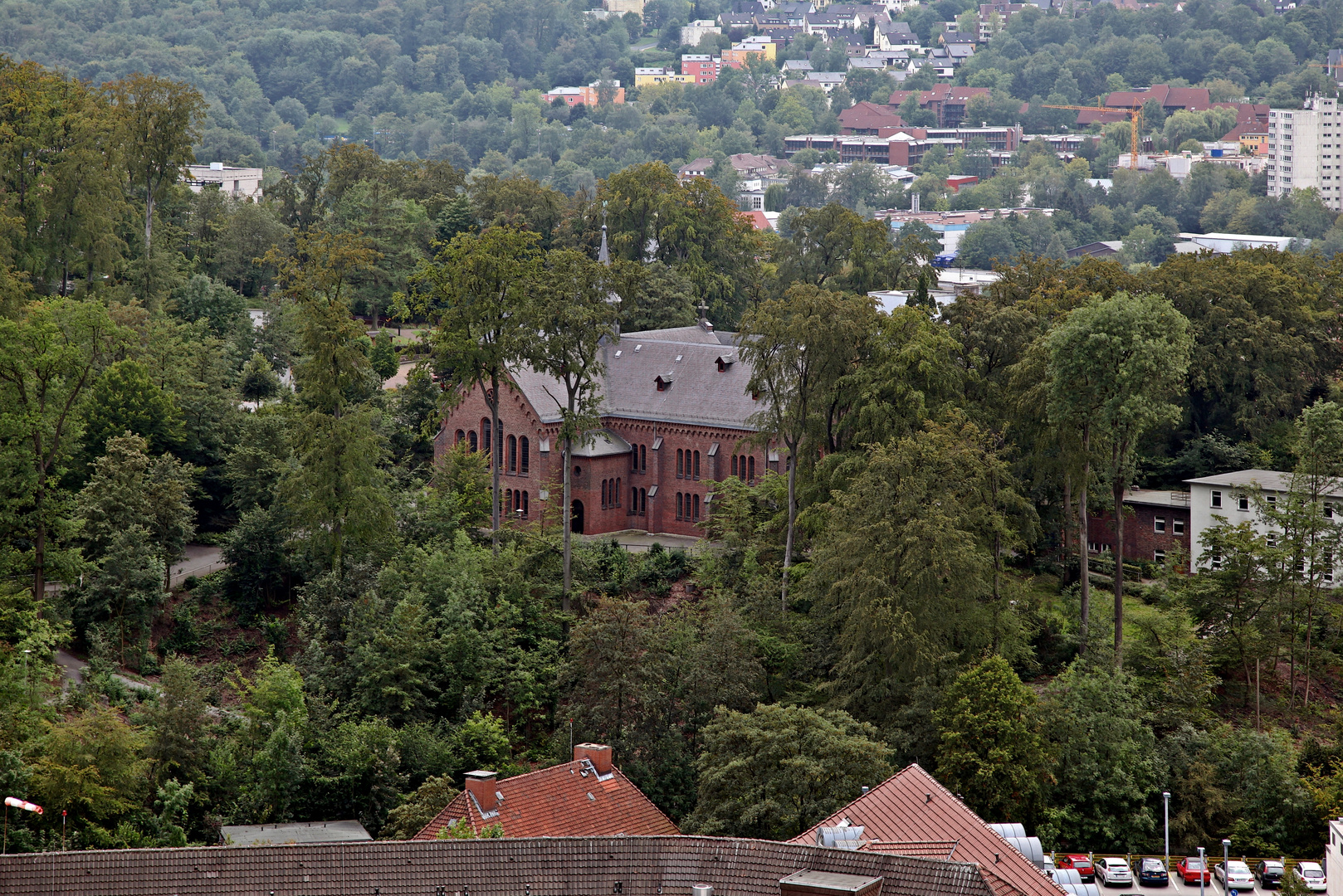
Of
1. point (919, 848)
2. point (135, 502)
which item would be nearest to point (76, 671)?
point (135, 502)

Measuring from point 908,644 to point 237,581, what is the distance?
85.4 feet

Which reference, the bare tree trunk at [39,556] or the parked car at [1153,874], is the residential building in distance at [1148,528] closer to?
the parked car at [1153,874]

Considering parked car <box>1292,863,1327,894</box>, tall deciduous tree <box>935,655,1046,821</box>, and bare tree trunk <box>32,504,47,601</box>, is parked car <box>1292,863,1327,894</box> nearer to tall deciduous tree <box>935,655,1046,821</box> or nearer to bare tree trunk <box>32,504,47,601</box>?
tall deciduous tree <box>935,655,1046,821</box>

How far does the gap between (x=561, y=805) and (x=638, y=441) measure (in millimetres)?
32515

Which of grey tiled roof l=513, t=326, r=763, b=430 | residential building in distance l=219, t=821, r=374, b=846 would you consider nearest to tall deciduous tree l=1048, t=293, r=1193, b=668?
grey tiled roof l=513, t=326, r=763, b=430

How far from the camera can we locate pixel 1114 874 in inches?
1882

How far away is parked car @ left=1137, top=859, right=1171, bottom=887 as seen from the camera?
4803cm

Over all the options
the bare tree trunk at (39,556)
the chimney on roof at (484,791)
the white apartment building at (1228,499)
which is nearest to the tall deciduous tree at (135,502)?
the bare tree trunk at (39,556)

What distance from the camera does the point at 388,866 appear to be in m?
33.2

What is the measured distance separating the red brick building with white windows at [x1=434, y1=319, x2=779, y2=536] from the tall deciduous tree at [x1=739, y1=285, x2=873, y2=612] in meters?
9.94

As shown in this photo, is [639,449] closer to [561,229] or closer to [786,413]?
[786,413]

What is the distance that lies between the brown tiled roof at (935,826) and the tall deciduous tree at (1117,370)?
2052 cm

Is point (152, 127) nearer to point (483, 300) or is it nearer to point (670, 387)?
point (670, 387)

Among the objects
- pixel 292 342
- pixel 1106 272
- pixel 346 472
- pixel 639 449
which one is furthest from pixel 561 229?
pixel 346 472
